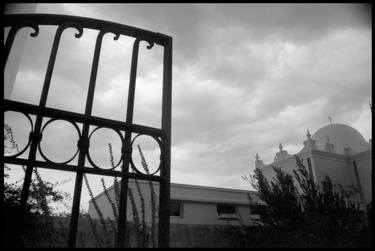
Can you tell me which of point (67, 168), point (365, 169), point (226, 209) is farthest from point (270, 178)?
point (67, 168)

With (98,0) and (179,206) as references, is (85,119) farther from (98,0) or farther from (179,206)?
(179,206)

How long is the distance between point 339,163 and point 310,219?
15920 mm

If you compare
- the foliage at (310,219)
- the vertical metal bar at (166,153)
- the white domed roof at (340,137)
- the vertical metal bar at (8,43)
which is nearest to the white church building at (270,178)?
the white domed roof at (340,137)

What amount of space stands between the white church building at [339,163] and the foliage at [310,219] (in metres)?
10.3

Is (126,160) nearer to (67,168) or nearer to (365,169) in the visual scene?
(67,168)

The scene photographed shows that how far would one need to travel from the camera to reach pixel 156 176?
6.26 ft

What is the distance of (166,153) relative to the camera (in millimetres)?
1985

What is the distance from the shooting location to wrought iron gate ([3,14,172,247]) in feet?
5.47

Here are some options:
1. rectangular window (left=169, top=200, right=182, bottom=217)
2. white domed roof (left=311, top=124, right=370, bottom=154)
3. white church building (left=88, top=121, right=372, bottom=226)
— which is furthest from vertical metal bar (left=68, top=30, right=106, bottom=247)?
white domed roof (left=311, top=124, right=370, bottom=154)

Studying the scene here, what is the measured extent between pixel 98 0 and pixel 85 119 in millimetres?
804

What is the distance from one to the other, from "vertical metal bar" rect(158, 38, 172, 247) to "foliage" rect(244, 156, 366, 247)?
383cm

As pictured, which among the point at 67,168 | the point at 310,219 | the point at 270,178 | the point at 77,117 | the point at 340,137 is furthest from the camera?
the point at 340,137

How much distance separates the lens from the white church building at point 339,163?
1783 centimetres

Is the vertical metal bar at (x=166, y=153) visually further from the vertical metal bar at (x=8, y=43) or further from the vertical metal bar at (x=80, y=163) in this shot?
the vertical metal bar at (x=8, y=43)
